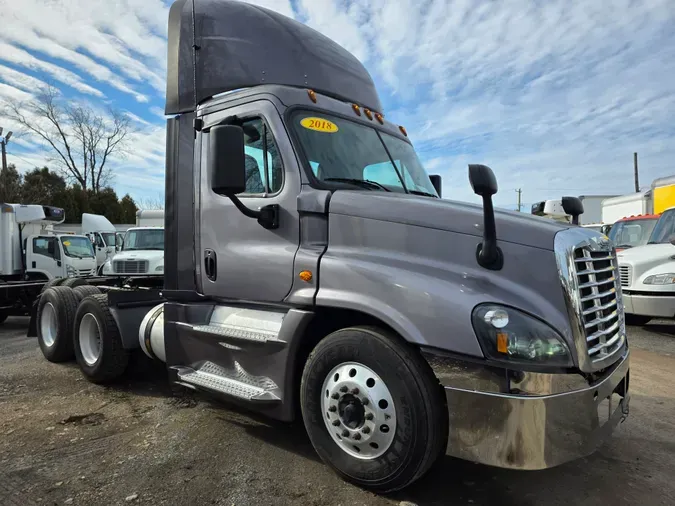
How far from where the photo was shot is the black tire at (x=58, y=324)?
6.27 meters

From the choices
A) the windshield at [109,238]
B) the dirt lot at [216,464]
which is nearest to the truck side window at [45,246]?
the windshield at [109,238]

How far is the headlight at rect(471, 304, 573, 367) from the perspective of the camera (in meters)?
2.51

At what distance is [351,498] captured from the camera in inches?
116

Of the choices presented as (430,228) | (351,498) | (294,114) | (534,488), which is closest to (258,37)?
Answer: (294,114)

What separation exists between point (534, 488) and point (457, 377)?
115cm

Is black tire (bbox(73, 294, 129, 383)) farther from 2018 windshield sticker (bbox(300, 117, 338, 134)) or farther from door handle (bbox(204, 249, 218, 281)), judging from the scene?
2018 windshield sticker (bbox(300, 117, 338, 134))

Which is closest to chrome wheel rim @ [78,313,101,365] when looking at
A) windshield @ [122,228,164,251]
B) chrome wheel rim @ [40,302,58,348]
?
chrome wheel rim @ [40,302,58,348]

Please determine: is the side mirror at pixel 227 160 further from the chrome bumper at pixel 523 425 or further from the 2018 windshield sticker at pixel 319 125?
the chrome bumper at pixel 523 425

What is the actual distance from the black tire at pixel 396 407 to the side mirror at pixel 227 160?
1179mm

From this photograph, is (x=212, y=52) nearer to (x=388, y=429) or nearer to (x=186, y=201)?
(x=186, y=201)

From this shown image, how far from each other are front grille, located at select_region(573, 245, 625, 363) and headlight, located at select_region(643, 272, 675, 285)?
6217 mm

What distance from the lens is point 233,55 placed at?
13.4 ft

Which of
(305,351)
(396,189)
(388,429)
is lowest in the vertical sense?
(388,429)

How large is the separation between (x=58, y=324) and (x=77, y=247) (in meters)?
10.0
